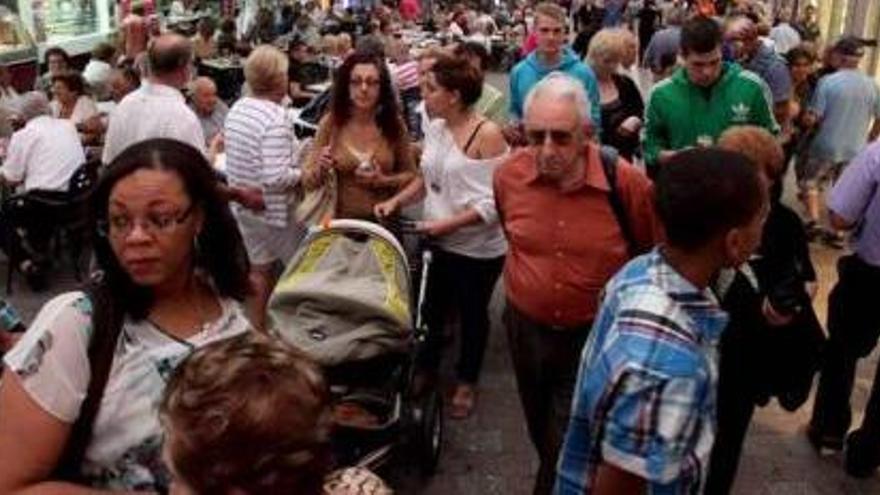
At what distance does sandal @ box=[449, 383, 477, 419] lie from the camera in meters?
5.05

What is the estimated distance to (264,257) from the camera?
5254mm

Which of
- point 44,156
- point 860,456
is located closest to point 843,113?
point 860,456

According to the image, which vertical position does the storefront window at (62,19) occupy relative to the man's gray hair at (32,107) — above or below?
below

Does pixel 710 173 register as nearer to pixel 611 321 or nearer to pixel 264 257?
pixel 611 321

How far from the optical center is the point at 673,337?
83.8 inches

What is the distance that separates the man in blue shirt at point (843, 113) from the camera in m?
8.16

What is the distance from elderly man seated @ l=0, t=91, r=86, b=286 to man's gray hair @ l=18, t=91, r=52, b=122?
3.57 feet

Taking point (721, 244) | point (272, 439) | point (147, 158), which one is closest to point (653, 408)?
point (721, 244)

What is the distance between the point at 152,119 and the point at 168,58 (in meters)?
0.35

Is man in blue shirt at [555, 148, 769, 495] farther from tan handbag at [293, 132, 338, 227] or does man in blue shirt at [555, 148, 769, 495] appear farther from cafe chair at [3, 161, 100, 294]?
→ cafe chair at [3, 161, 100, 294]

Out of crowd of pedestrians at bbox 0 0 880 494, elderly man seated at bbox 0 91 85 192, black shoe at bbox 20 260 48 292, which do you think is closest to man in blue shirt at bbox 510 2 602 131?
crowd of pedestrians at bbox 0 0 880 494

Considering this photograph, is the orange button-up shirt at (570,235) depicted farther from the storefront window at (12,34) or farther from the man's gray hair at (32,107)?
the storefront window at (12,34)

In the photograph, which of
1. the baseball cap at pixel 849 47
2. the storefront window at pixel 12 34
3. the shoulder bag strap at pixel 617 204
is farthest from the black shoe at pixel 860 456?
the storefront window at pixel 12 34

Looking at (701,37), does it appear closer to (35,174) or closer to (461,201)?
(461,201)
